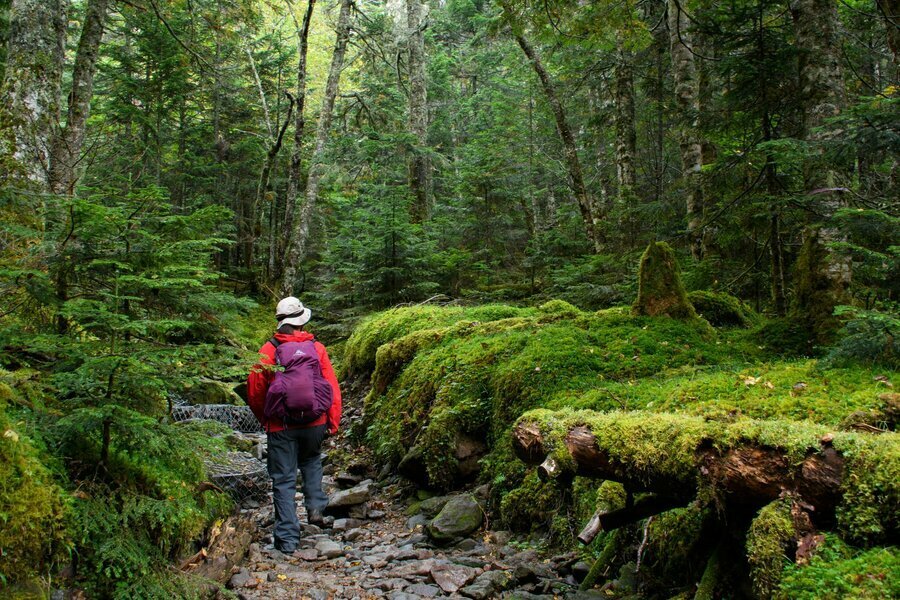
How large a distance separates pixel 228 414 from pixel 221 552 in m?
5.32

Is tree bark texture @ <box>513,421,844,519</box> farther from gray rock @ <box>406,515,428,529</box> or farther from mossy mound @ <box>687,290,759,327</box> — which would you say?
mossy mound @ <box>687,290,759,327</box>

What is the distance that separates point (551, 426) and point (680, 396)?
4.57 ft

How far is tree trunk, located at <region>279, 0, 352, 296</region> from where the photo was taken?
15080mm

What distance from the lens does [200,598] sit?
133 inches

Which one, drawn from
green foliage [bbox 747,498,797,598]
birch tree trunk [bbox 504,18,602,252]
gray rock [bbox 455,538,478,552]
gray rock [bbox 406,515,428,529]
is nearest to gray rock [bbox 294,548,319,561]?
gray rock [bbox 406,515,428,529]

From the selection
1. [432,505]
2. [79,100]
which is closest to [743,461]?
[432,505]

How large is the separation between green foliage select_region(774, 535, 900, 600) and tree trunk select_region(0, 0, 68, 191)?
8.14 m

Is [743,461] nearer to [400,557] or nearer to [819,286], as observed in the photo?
[400,557]

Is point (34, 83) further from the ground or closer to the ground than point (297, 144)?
closer to the ground

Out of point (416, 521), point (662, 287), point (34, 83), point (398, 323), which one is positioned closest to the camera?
point (416, 521)

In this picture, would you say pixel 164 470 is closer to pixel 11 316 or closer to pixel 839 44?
pixel 11 316

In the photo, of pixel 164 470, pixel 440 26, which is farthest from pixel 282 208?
pixel 164 470

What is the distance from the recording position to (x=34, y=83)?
687cm

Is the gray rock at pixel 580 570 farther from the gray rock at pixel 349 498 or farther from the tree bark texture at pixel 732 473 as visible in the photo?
the gray rock at pixel 349 498
